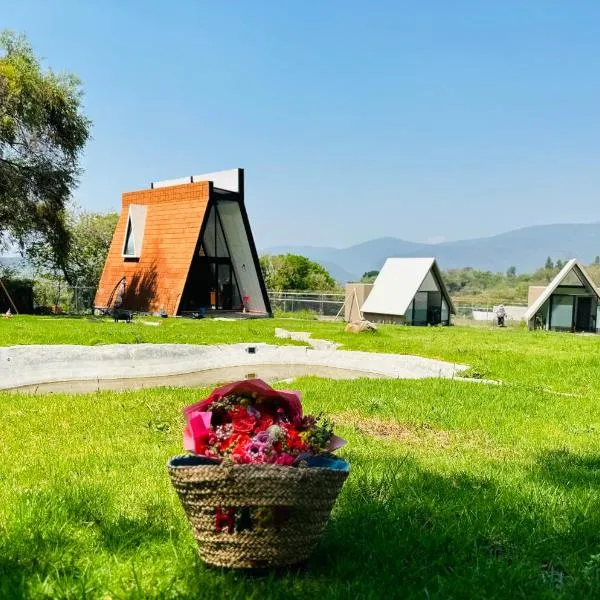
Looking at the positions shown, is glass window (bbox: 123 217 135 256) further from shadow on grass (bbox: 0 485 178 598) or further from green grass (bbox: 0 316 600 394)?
shadow on grass (bbox: 0 485 178 598)

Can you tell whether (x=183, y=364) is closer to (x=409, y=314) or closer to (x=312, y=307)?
(x=409, y=314)

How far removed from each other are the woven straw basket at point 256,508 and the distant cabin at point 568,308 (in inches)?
1270

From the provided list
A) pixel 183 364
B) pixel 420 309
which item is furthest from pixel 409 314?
pixel 183 364

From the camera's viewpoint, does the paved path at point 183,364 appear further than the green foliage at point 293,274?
No

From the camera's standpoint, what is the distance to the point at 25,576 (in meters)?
3.04

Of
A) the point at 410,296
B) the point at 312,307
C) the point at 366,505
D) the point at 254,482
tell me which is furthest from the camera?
the point at 312,307

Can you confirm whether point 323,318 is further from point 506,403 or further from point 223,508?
point 223,508

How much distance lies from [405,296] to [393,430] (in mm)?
25565

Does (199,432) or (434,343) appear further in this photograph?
(434,343)

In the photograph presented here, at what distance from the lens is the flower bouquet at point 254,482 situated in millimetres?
2893

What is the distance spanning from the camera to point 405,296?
32312mm

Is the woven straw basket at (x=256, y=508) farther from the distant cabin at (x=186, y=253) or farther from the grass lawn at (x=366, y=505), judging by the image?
the distant cabin at (x=186, y=253)

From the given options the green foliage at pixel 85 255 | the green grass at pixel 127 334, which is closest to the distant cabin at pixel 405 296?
the green grass at pixel 127 334

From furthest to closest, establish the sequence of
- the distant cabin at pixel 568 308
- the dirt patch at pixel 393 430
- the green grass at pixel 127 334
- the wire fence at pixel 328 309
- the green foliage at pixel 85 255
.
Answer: the green foliage at pixel 85 255, the wire fence at pixel 328 309, the distant cabin at pixel 568 308, the green grass at pixel 127 334, the dirt patch at pixel 393 430
